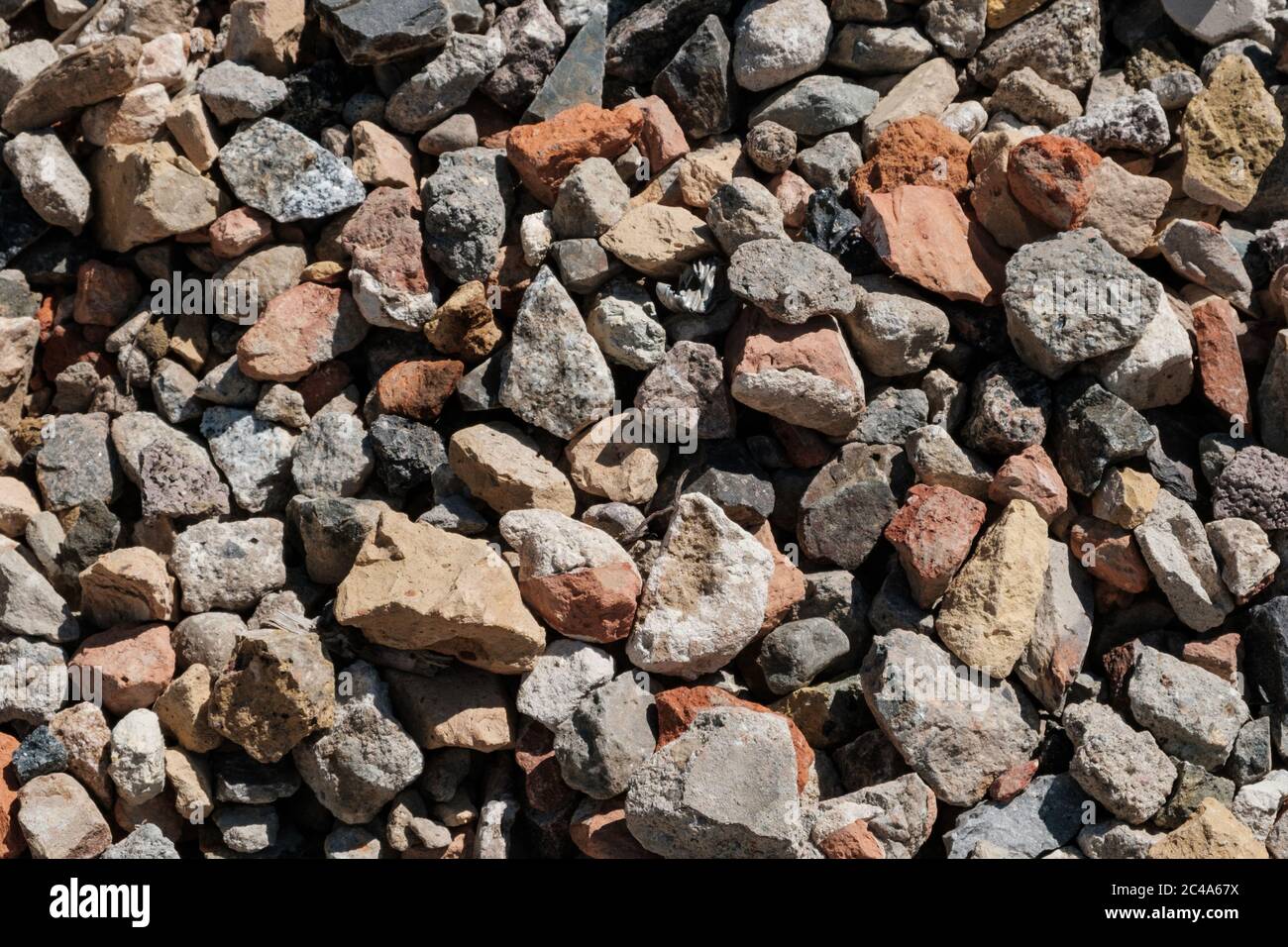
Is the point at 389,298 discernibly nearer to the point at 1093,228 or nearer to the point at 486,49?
the point at 486,49

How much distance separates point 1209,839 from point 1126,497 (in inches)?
56.5

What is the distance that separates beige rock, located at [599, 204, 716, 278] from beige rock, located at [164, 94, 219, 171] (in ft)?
6.67

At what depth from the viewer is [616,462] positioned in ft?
18.4

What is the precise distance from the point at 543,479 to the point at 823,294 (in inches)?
58.7

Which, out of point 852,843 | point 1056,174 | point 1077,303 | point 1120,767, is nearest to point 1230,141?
point 1056,174

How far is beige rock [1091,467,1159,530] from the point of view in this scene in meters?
5.34

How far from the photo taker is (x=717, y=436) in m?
5.67

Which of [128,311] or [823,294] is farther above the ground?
[823,294]

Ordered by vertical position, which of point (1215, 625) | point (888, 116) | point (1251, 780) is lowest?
point (1251, 780)

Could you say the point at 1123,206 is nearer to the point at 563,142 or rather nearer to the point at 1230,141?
the point at 1230,141

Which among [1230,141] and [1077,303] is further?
[1230,141]

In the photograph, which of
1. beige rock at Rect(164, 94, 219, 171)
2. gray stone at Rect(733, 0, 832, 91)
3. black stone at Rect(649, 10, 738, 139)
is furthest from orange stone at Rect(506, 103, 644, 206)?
beige rock at Rect(164, 94, 219, 171)

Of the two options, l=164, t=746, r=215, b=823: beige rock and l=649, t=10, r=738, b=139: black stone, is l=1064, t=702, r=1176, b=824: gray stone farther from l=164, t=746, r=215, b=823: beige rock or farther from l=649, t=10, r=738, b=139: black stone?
l=164, t=746, r=215, b=823: beige rock

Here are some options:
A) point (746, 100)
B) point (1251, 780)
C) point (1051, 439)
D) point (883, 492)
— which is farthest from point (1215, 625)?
point (746, 100)
